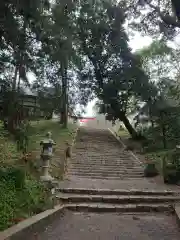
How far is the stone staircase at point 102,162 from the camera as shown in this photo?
42.4 ft

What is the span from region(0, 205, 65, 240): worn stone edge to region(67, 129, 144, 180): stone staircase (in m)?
5.51

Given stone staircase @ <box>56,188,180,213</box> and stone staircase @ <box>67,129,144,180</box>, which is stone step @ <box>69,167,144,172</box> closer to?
stone staircase @ <box>67,129,144,180</box>

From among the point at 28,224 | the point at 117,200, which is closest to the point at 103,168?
the point at 117,200

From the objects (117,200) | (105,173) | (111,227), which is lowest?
(111,227)

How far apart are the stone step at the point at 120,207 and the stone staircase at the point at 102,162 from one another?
162 inches

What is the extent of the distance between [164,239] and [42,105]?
51.3ft

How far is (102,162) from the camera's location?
15102 millimetres

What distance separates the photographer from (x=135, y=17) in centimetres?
1041

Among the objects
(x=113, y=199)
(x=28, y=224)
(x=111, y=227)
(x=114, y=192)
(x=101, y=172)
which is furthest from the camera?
(x=101, y=172)

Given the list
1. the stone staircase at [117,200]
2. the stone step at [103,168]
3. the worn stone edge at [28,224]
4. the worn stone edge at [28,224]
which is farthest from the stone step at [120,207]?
the stone step at [103,168]

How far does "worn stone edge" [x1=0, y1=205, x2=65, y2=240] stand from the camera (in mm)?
4592

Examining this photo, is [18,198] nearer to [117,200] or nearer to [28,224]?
[28,224]

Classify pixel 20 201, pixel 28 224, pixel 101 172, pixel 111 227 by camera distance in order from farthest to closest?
pixel 101 172 → pixel 111 227 → pixel 20 201 → pixel 28 224

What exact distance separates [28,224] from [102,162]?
994 centimetres
